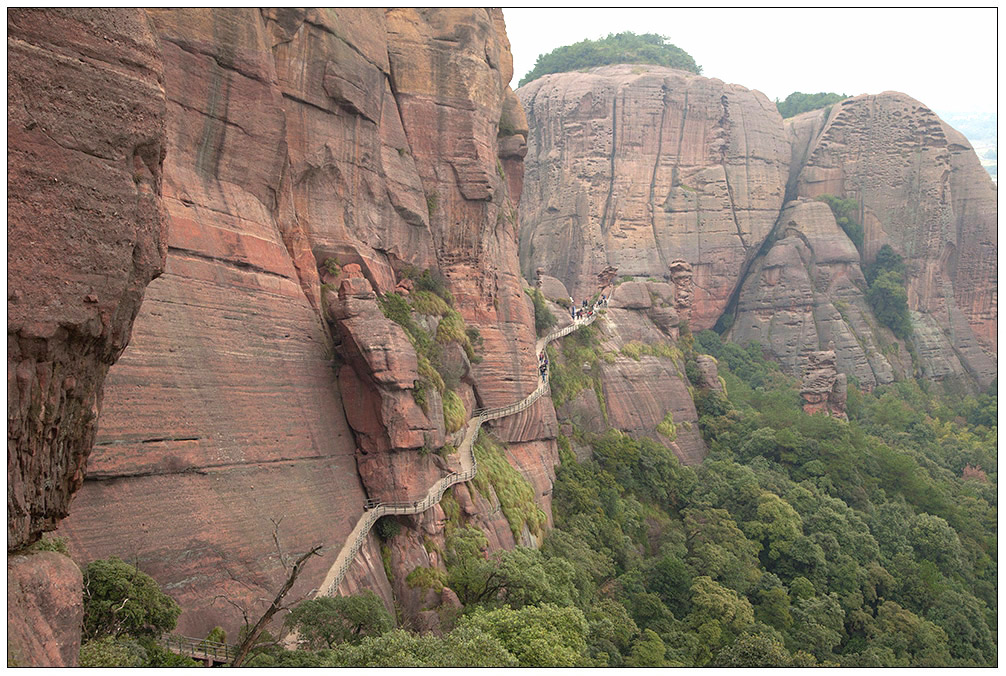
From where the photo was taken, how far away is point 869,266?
69562 millimetres

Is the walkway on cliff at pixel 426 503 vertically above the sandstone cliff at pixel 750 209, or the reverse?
the sandstone cliff at pixel 750 209

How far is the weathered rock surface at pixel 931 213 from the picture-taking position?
223ft

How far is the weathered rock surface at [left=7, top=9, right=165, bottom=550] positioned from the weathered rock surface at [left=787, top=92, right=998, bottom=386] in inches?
2668

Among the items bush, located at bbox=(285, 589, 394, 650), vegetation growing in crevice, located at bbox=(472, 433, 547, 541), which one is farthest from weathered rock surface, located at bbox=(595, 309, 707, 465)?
bush, located at bbox=(285, 589, 394, 650)

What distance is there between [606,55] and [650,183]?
16.2 metres

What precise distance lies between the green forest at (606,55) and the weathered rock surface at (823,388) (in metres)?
37.8

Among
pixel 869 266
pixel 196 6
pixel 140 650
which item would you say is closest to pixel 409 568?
pixel 140 650

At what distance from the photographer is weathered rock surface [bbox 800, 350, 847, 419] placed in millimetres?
51438

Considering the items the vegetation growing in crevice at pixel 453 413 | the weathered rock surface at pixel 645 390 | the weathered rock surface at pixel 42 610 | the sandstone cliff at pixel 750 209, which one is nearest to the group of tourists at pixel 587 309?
the weathered rock surface at pixel 645 390

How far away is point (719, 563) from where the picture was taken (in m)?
33.5

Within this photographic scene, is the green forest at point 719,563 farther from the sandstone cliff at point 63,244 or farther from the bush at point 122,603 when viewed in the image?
the sandstone cliff at point 63,244

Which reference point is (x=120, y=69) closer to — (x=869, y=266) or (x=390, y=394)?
(x=390, y=394)

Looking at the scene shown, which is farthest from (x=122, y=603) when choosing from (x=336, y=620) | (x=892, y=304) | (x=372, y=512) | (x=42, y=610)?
(x=892, y=304)

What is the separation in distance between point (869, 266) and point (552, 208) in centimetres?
2683
